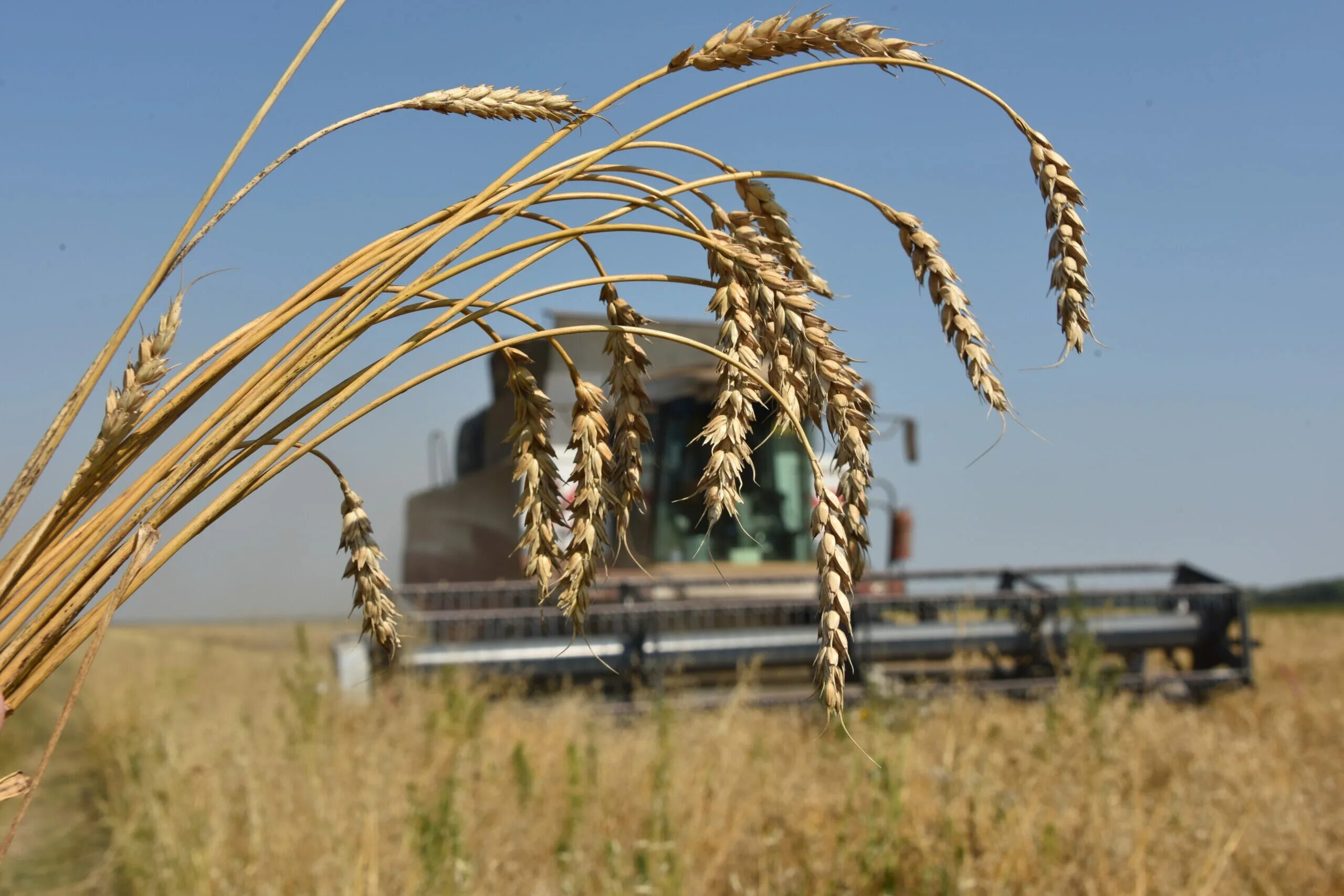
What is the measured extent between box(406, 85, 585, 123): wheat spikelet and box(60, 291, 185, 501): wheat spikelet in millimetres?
269

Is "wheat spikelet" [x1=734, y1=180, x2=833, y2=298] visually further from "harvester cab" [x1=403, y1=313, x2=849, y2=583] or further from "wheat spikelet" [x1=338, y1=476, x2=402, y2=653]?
"harvester cab" [x1=403, y1=313, x2=849, y2=583]

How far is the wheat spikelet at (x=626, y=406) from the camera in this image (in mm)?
805

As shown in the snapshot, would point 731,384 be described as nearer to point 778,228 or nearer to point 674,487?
point 778,228

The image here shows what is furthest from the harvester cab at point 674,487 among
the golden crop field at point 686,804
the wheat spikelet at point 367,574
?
the wheat spikelet at point 367,574

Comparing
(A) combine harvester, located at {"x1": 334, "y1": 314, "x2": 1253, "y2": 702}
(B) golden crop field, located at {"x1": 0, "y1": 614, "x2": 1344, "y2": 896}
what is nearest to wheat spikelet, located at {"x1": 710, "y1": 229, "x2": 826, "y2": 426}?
(B) golden crop field, located at {"x1": 0, "y1": 614, "x2": 1344, "y2": 896}

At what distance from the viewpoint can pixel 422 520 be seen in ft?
43.5

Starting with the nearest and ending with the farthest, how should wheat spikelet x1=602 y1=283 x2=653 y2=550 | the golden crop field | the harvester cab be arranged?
1. wheat spikelet x1=602 y1=283 x2=653 y2=550
2. the golden crop field
3. the harvester cab

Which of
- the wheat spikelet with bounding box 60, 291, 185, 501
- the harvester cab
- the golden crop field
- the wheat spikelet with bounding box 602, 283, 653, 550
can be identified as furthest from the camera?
the harvester cab

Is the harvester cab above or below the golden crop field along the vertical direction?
above

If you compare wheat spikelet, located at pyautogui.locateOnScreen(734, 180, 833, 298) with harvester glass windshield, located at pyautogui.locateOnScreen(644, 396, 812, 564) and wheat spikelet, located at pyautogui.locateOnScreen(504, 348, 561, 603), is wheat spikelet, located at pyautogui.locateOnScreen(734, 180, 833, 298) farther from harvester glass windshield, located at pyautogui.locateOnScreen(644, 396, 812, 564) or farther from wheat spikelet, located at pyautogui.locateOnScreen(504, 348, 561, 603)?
harvester glass windshield, located at pyautogui.locateOnScreen(644, 396, 812, 564)

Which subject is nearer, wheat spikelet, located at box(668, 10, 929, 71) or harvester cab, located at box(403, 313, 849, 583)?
wheat spikelet, located at box(668, 10, 929, 71)

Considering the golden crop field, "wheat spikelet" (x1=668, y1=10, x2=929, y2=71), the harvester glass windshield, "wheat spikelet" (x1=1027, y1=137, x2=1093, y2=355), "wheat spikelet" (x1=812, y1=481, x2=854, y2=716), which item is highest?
the harvester glass windshield

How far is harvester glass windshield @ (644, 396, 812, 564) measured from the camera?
9031 millimetres

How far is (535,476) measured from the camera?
0.82 meters
